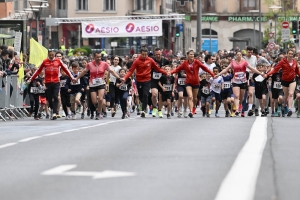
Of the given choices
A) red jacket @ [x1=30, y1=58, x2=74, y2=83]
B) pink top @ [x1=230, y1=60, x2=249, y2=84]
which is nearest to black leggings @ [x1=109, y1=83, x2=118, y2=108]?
red jacket @ [x1=30, y1=58, x2=74, y2=83]

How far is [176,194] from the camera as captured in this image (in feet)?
30.0

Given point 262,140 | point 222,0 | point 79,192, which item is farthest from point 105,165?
point 222,0

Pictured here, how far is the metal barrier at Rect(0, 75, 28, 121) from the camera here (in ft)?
95.4

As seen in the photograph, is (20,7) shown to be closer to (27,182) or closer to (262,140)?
(262,140)

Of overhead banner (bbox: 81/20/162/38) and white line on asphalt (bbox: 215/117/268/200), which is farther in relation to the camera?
overhead banner (bbox: 81/20/162/38)

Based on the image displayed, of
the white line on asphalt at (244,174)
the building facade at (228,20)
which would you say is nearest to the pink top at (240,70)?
the white line on asphalt at (244,174)

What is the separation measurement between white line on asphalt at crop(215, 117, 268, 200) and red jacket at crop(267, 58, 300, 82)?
1297cm

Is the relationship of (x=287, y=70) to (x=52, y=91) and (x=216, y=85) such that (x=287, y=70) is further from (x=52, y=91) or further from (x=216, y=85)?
(x=52, y=91)

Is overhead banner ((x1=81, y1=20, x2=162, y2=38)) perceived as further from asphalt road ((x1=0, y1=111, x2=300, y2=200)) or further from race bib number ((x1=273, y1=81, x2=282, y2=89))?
asphalt road ((x1=0, y1=111, x2=300, y2=200))

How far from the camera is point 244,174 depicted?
35.0 feet

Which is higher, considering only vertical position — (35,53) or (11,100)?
(35,53)

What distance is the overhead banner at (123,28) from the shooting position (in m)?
62.5

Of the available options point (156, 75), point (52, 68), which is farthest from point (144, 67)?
point (52, 68)

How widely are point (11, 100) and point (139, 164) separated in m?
18.9
